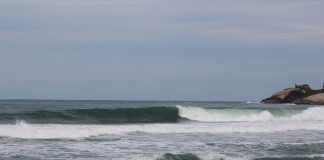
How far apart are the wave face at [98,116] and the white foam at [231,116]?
110cm

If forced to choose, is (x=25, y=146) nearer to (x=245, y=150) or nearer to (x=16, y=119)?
(x=245, y=150)

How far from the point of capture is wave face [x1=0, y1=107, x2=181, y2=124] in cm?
3384

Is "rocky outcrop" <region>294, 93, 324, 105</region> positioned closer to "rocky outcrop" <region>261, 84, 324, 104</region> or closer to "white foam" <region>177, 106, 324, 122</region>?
"rocky outcrop" <region>261, 84, 324, 104</region>

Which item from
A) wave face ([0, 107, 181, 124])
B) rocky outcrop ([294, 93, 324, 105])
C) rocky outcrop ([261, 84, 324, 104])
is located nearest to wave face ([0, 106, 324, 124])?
wave face ([0, 107, 181, 124])

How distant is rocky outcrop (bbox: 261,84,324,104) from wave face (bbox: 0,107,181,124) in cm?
3027

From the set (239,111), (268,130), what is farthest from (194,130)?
(239,111)

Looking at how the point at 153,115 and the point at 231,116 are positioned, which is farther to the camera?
the point at 231,116

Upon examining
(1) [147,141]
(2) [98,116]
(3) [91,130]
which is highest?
(2) [98,116]

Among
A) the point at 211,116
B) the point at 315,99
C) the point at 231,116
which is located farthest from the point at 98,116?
the point at 315,99

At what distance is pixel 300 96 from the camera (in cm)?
7369

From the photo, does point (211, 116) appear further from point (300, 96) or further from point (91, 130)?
point (300, 96)

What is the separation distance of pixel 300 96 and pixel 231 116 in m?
32.4

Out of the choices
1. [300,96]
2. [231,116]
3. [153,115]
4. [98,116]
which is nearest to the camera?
[98,116]

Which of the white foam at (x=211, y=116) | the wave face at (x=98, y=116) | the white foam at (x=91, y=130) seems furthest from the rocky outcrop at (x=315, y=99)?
the white foam at (x=91, y=130)
